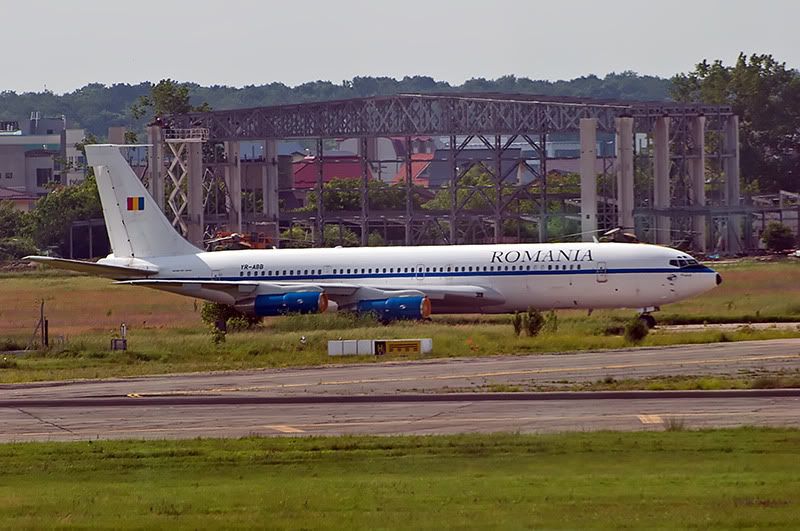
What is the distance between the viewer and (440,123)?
390 ft

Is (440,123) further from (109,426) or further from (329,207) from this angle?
(109,426)

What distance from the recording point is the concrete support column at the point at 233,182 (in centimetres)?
12281

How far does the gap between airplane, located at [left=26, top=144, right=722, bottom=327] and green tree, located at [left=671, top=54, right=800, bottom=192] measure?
10519 centimetres

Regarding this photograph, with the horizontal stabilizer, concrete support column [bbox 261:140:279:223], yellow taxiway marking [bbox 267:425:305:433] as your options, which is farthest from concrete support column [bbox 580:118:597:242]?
yellow taxiway marking [bbox 267:425:305:433]

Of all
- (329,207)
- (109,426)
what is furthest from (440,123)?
(109,426)

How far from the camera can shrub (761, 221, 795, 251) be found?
113562mm

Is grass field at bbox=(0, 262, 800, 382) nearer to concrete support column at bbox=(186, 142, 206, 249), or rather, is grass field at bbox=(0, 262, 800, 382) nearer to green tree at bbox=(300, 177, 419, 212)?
concrete support column at bbox=(186, 142, 206, 249)

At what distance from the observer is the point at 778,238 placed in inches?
4471

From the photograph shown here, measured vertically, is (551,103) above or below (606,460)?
above

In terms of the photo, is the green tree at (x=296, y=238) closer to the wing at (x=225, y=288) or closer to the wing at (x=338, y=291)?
the wing at (x=225, y=288)

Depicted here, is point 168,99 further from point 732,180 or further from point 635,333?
point 635,333

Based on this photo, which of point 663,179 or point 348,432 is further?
point 663,179

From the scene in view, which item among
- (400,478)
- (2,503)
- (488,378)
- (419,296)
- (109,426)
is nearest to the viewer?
(2,503)

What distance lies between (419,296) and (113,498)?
37448 millimetres
